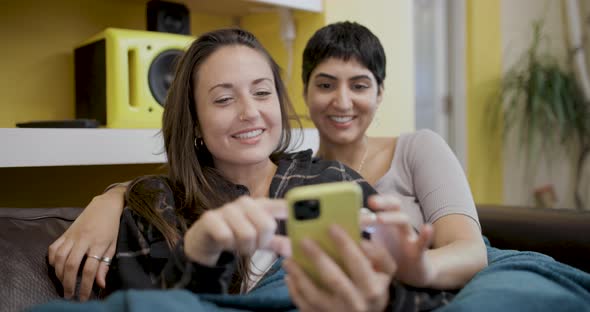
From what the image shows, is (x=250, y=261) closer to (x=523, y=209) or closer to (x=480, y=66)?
(x=523, y=209)

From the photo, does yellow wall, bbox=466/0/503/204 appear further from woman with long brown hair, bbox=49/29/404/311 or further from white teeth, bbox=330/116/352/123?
woman with long brown hair, bbox=49/29/404/311

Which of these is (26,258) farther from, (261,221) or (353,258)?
(353,258)

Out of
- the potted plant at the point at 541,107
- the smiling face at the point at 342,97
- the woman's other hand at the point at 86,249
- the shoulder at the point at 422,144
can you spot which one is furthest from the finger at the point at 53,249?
the potted plant at the point at 541,107

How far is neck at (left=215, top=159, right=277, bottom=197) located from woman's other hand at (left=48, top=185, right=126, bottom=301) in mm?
245

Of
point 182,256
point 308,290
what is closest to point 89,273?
point 182,256

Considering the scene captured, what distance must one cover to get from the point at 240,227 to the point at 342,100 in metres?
0.69

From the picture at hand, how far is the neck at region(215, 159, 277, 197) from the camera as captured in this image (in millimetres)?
1123

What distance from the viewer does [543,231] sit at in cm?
121

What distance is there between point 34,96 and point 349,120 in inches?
39.2

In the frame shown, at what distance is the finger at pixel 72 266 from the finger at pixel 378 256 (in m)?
0.56

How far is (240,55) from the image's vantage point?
1.09m

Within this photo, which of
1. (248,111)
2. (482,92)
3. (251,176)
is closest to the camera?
(248,111)

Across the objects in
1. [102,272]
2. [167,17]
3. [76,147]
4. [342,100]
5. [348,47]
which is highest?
[167,17]

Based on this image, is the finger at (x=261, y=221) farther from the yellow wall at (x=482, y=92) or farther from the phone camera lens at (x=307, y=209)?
the yellow wall at (x=482, y=92)
